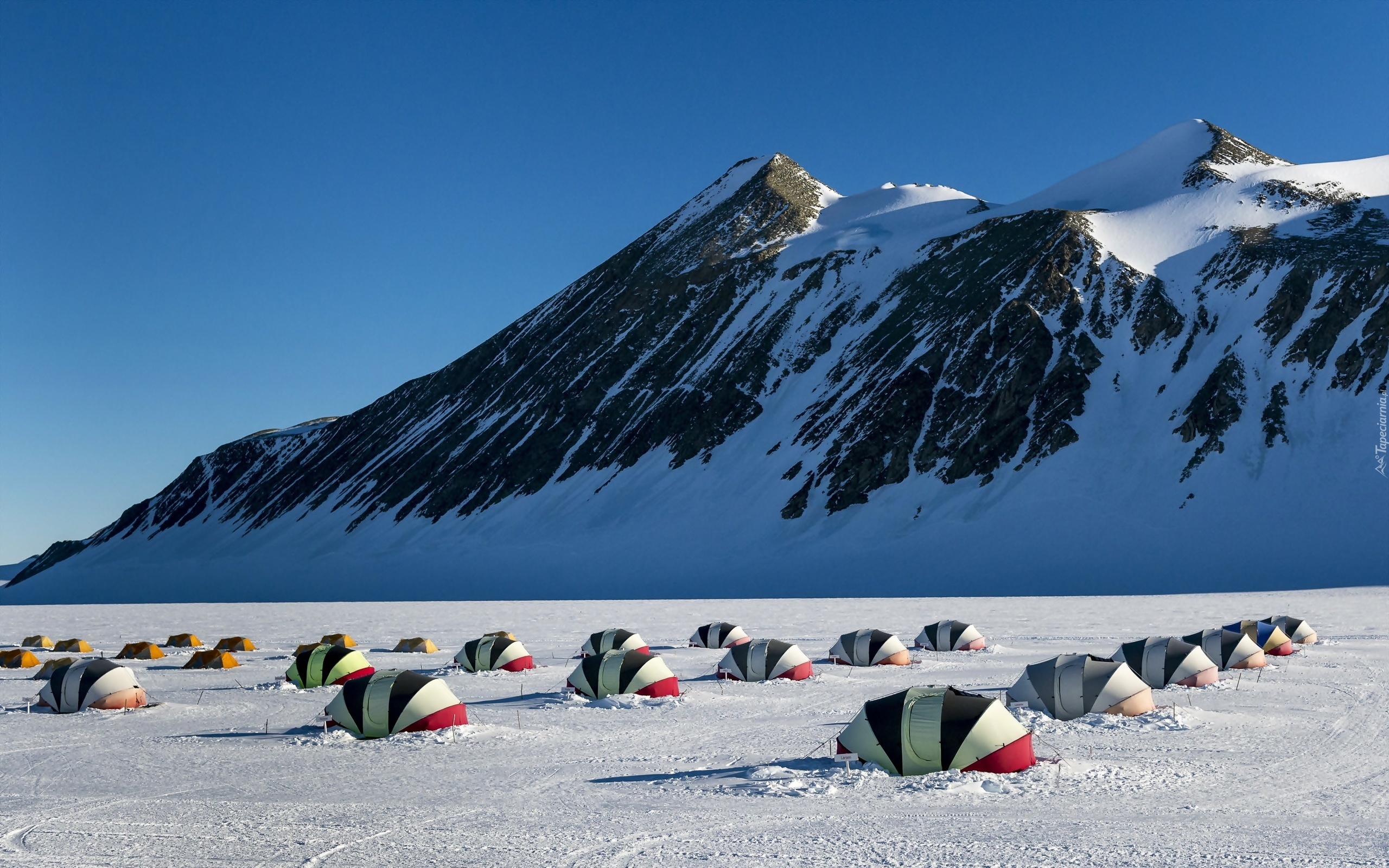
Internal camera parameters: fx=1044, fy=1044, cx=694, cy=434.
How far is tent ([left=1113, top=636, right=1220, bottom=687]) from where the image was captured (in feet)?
87.5

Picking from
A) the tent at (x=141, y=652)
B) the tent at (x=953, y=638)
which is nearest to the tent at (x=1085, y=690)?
the tent at (x=953, y=638)

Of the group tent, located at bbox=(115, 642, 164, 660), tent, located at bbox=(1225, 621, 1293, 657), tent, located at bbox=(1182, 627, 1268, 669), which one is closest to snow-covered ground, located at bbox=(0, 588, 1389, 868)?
tent, located at bbox=(1182, 627, 1268, 669)

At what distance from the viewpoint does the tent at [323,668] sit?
3175cm

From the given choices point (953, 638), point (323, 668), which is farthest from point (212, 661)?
point (953, 638)

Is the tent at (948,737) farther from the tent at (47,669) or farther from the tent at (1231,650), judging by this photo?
the tent at (47,669)

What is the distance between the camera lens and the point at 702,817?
49.9 ft

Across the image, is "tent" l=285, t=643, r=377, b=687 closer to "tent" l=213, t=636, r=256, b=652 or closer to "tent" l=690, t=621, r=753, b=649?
"tent" l=690, t=621, r=753, b=649

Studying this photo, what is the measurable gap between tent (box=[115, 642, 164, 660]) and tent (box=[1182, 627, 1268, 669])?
3916 cm

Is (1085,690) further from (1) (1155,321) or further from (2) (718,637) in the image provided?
(1) (1155,321)

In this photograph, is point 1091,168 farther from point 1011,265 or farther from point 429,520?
point 429,520

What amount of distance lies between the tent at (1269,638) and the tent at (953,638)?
27.2ft

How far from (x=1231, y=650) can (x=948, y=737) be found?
17510mm

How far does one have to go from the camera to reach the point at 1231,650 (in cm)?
3047

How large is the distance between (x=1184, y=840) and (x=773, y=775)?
6577 millimetres
